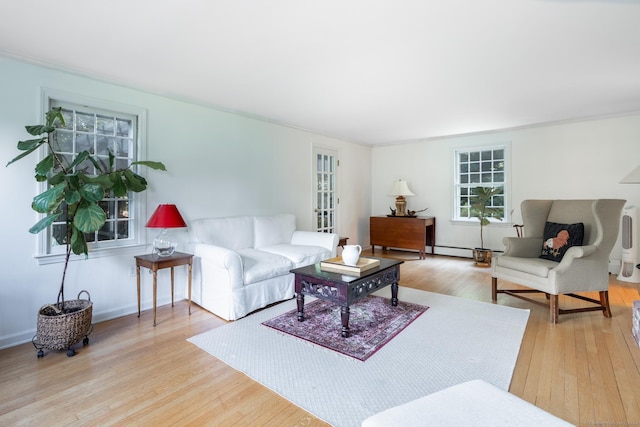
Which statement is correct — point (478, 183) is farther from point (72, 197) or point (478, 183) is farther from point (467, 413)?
point (72, 197)

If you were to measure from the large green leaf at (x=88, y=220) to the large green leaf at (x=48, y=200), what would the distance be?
147 mm

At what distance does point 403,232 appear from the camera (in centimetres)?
573

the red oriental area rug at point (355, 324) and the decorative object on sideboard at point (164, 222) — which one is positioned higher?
the decorative object on sideboard at point (164, 222)

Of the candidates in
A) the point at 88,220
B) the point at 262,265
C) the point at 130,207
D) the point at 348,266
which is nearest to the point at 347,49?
the point at 348,266

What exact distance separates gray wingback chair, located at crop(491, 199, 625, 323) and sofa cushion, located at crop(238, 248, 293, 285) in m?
2.19

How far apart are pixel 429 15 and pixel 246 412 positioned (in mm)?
2493

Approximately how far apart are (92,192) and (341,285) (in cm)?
190

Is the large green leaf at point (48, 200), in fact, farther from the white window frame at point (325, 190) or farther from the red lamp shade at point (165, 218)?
the white window frame at point (325, 190)

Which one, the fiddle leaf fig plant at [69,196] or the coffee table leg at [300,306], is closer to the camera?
the fiddle leaf fig plant at [69,196]

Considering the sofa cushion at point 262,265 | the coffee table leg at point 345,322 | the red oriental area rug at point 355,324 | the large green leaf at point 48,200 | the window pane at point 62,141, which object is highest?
the window pane at point 62,141

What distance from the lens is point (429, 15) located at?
77.1 inches

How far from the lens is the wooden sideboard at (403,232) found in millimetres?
5531

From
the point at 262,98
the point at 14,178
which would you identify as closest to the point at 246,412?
the point at 14,178

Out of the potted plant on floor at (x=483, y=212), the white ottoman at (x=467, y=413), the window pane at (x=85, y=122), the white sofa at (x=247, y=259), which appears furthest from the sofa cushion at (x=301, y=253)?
the potted plant on floor at (x=483, y=212)
